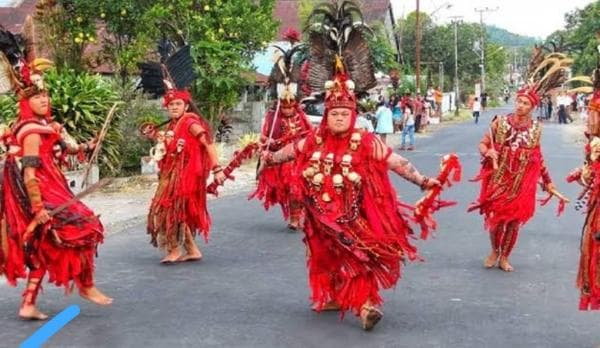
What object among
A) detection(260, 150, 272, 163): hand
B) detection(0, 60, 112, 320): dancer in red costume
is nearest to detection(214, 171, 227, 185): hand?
detection(260, 150, 272, 163): hand

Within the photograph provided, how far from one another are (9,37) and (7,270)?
5.85 ft

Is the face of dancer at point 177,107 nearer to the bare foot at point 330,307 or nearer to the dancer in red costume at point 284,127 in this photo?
the dancer in red costume at point 284,127

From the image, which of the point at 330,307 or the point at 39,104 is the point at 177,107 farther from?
the point at 330,307

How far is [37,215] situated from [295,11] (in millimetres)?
48537

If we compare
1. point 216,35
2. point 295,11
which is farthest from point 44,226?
point 295,11

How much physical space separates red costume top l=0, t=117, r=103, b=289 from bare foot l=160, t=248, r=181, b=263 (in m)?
2.13

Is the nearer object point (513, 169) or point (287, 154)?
point (287, 154)

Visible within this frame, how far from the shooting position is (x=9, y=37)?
253 inches

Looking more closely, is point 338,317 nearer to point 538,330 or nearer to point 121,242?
point 538,330

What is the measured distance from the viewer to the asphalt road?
224 inches

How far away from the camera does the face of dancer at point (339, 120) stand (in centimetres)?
584

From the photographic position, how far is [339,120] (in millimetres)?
5840

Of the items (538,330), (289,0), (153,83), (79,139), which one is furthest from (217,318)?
(289,0)

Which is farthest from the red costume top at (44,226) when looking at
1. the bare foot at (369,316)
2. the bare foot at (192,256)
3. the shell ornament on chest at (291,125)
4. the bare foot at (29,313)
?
the shell ornament on chest at (291,125)
